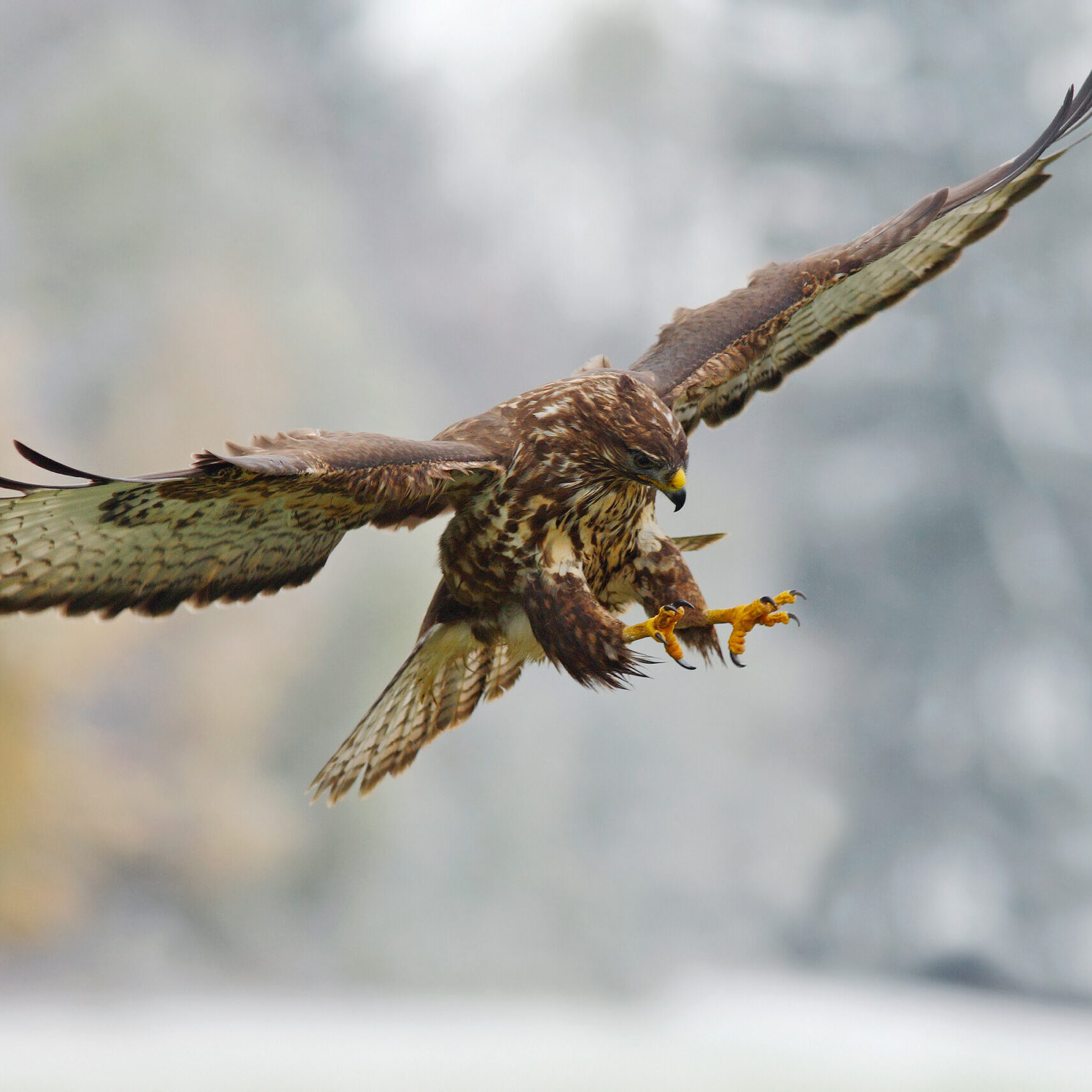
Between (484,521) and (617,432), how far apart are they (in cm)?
43

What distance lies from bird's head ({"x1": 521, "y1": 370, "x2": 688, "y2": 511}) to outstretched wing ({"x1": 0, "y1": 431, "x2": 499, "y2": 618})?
0.21 m

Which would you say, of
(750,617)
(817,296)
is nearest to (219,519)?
(750,617)

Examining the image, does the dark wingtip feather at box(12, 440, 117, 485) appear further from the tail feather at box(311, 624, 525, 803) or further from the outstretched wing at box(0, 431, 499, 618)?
the tail feather at box(311, 624, 525, 803)

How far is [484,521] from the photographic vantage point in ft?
11.0

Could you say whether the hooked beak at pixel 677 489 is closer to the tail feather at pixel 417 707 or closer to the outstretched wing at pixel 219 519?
the outstretched wing at pixel 219 519

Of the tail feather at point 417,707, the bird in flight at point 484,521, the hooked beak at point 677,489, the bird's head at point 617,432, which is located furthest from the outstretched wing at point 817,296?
the tail feather at point 417,707

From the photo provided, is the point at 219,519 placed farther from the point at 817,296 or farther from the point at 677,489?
the point at 817,296

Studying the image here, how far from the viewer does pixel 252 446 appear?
2.96 meters

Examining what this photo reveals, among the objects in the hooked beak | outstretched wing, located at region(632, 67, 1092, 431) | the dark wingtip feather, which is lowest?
the dark wingtip feather

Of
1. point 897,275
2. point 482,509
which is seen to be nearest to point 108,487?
point 482,509

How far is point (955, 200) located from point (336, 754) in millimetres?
2545

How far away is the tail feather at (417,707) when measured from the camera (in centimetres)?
383

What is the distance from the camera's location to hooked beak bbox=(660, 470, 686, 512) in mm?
3188

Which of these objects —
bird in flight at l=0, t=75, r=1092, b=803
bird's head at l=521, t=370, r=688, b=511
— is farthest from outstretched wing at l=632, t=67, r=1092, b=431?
bird's head at l=521, t=370, r=688, b=511
